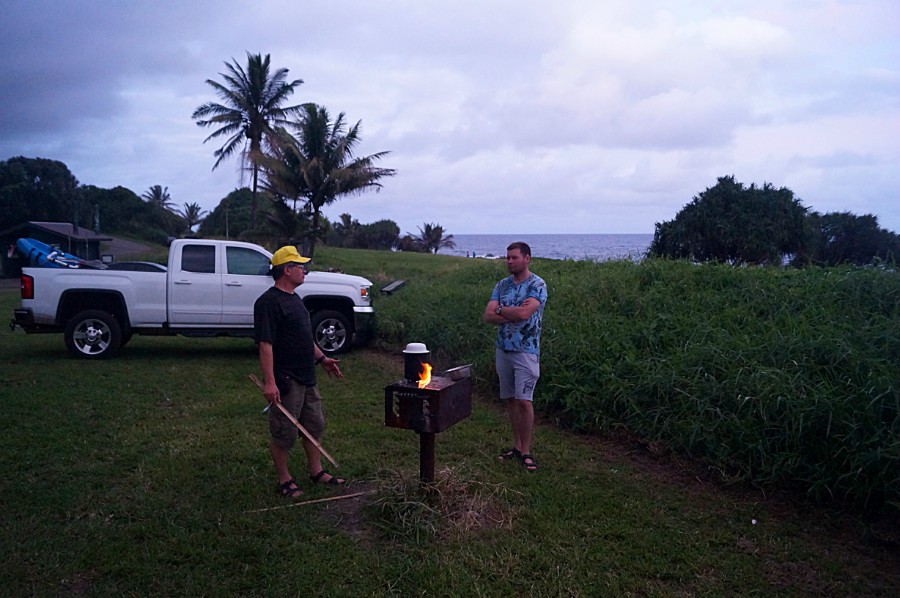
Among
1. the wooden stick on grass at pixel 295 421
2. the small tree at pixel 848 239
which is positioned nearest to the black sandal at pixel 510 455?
the wooden stick on grass at pixel 295 421

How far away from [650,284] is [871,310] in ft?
9.77

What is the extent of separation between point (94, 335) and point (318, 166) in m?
16.2

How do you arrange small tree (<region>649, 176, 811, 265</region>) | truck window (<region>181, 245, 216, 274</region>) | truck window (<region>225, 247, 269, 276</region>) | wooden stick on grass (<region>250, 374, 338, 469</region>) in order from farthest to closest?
small tree (<region>649, 176, 811, 265</region>), truck window (<region>225, 247, 269, 276</region>), truck window (<region>181, 245, 216, 274</region>), wooden stick on grass (<region>250, 374, 338, 469</region>)

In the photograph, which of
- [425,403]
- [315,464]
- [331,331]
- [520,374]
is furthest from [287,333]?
[331,331]

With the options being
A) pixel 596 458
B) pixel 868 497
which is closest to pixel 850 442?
pixel 868 497

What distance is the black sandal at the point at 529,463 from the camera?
5289 millimetres

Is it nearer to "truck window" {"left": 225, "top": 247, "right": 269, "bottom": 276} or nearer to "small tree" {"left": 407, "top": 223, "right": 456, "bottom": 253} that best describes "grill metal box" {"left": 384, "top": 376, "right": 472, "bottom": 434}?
"truck window" {"left": 225, "top": 247, "right": 269, "bottom": 276}

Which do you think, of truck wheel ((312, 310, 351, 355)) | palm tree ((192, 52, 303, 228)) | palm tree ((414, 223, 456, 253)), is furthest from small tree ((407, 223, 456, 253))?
truck wheel ((312, 310, 351, 355))

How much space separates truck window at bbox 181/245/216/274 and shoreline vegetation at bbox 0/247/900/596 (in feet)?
6.88

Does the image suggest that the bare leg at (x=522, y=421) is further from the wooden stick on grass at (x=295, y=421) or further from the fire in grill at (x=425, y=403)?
the wooden stick on grass at (x=295, y=421)

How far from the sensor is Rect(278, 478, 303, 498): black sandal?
186 inches

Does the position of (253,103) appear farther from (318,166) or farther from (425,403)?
(425,403)

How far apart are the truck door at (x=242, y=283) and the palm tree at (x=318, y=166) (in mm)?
15148

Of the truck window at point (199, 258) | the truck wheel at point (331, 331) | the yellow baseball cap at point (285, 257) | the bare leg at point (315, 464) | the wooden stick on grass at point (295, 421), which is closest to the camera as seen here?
the wooden stick on grass at point (295, 421)
